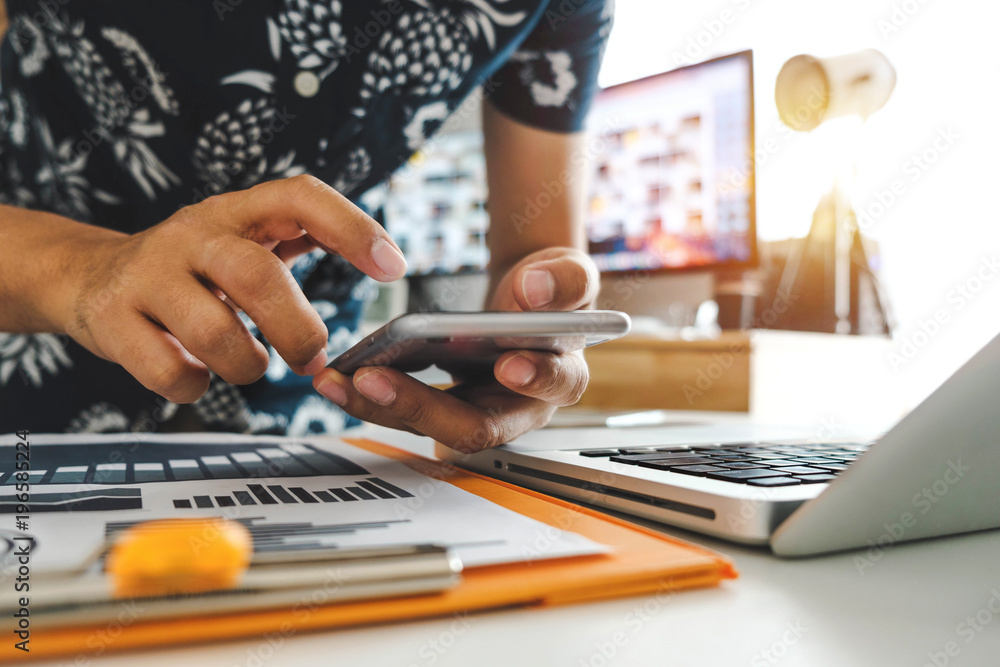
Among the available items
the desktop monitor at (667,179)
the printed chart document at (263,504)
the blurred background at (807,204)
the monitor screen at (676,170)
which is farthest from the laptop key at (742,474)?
the monitor screen at (676,170)

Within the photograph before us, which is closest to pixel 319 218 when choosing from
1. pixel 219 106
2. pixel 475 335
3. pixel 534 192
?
pixel 475 335

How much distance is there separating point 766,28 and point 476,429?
1.71 m

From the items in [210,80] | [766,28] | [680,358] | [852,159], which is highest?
[766,28]

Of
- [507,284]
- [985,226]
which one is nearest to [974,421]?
[507,284]

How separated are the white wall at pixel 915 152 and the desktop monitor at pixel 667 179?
0.22 feet

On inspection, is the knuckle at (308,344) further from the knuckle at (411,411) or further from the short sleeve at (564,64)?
the short sleeve at (564,64)

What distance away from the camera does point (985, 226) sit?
144 centimetres

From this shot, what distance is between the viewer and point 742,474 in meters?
0.32

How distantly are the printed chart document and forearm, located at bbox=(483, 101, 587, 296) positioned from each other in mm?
427

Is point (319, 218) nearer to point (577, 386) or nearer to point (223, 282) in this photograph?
point (223, 282)

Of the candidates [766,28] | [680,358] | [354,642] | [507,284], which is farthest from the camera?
[766,28]

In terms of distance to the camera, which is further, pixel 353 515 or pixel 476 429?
pixel 476 429

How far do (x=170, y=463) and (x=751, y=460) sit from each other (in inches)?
14.3

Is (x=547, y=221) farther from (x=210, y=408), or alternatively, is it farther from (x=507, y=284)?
(x=210, y=408)
